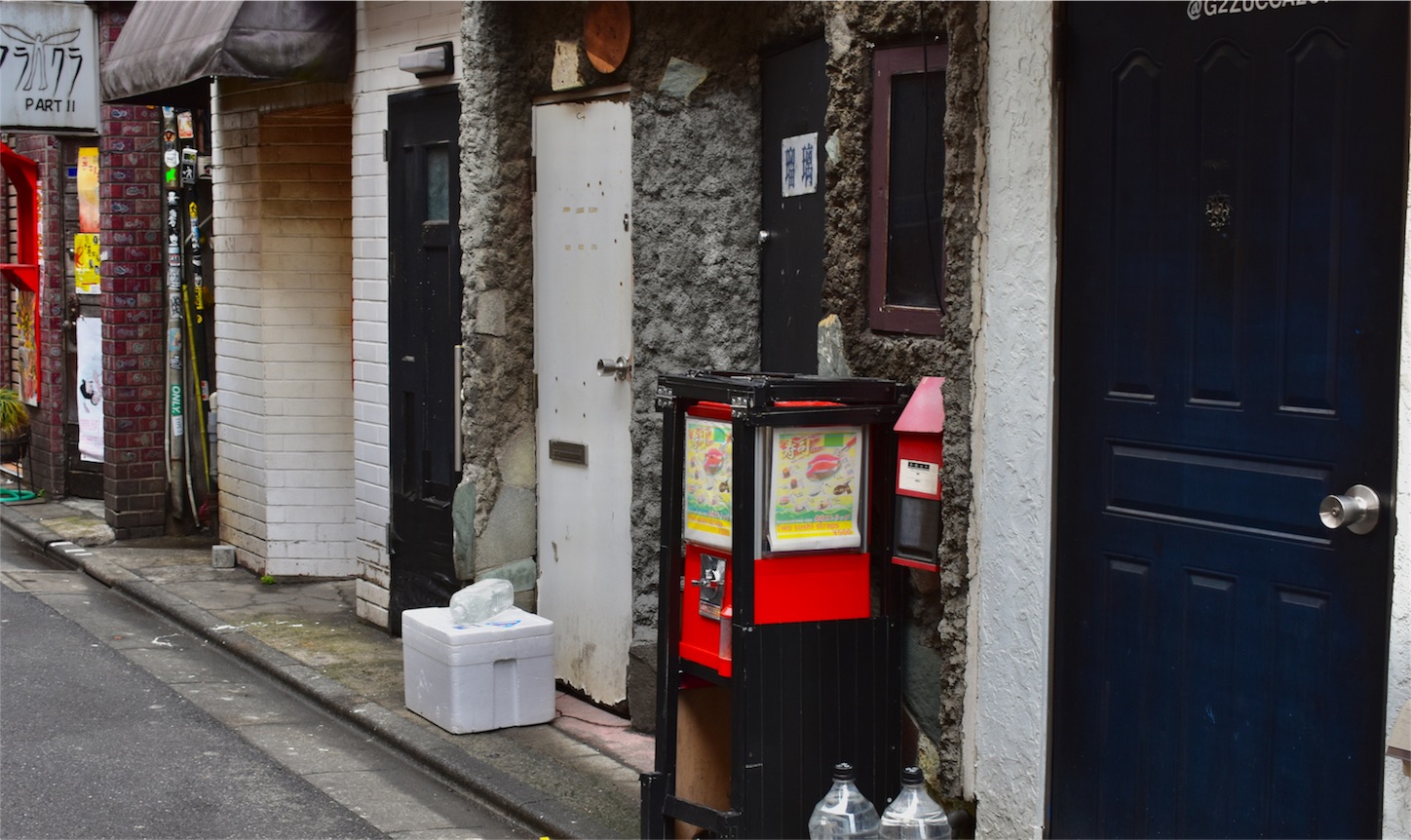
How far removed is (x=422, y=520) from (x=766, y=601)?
3911mm

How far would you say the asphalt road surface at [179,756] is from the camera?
5.91m

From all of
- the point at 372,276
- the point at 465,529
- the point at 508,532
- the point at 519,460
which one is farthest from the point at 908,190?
the point at 372,276

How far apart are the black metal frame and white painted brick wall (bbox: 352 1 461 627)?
4001mm

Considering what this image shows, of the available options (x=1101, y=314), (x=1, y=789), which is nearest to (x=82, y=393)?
(x=1, y=789)

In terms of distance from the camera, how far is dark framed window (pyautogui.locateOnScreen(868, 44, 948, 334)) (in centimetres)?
525

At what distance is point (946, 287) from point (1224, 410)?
1.03 metres

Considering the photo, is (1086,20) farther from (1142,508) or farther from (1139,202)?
(1142,508)

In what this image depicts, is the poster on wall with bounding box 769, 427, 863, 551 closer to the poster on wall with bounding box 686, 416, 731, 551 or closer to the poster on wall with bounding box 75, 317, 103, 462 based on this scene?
the poster on wall with bounding box 686, 416, 731, 551

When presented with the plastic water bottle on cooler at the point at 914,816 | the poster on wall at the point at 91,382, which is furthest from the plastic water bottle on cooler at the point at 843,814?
the poster on wall at the point at 91,382

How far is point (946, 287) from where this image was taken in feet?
16.7

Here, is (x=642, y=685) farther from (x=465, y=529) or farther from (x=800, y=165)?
(x=800, y=165)

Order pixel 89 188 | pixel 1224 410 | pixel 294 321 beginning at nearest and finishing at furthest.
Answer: pixel 1224 410
pixel 294 321
pixel 89 188

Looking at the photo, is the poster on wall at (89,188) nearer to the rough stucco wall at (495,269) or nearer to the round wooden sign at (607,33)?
the rough stucco wall at (495,269)

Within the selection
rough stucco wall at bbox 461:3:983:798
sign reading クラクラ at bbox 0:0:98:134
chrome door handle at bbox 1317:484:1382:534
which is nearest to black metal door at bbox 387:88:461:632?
rough stucco wall at bbox 461:3:983:798
